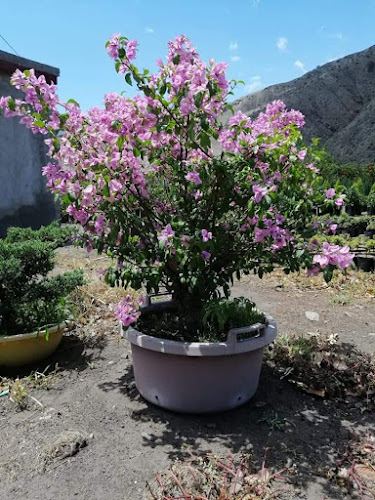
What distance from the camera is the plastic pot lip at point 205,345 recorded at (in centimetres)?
219

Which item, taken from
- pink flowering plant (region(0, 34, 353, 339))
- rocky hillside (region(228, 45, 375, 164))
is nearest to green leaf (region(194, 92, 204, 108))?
pink flowering plant (region(0, 34, 353, 339))

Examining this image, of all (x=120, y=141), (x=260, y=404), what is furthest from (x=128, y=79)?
(x=260, y=404)

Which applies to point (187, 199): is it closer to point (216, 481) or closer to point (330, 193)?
point (330, 193)

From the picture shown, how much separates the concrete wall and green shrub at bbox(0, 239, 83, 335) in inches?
149

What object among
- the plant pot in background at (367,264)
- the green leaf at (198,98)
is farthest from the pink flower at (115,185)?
the plant pot in background at (367,264)

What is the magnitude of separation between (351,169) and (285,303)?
10323 millimetres

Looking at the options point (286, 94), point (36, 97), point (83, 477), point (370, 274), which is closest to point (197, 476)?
A: point (83, 477)

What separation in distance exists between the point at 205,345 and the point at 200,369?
16cm

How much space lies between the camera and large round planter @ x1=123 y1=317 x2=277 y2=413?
2.22 metres

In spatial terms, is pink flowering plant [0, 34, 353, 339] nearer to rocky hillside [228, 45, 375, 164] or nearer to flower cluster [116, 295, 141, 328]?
flower cluster [116, 295, 141, 328]

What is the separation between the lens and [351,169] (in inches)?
534

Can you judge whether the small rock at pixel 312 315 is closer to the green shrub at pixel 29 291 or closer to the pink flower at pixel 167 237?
the green shrub at pixel 29 291

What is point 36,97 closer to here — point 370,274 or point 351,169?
point 370,274

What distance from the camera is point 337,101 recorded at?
74.5 ft
